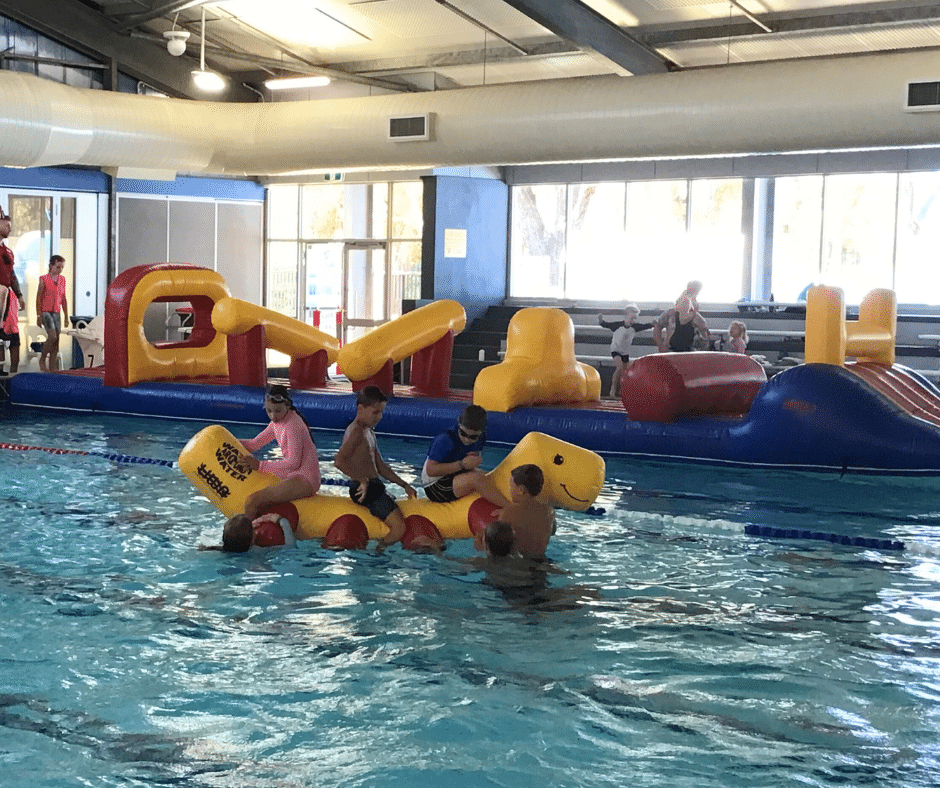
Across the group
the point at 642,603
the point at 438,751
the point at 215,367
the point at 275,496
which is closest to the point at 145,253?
the point at 215,367

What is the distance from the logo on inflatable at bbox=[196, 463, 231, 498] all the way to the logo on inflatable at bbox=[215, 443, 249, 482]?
7cm

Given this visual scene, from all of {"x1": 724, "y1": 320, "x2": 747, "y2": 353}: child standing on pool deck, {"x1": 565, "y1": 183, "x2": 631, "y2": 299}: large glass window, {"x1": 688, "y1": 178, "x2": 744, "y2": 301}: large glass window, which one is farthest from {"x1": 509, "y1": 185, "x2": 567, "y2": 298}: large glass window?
{"x1": 724, "y1": 320, "x2": 747, "y2": 353}: child standing on pool deck

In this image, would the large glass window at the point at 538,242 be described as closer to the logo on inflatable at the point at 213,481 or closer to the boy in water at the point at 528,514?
the logo on inflatable at the point at 213,481

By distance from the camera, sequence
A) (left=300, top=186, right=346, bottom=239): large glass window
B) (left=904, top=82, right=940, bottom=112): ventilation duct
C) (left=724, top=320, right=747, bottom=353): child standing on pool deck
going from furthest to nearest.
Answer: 1. (left=300, top=186, right=346, bottom=239): large glass window
2. (left=724, top=320, right=747, bottom=353): child standing on pool deck
3. (left=904, top=82, right=940, bottom=112): ventilation duct

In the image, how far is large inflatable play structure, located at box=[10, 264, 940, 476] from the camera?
930cm

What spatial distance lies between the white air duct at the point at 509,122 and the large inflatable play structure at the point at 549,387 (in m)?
1.72

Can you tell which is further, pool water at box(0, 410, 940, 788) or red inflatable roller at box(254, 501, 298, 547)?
red inflatable roller at box(254, 501, 298, 547)

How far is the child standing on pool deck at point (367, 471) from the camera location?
6.18 metres

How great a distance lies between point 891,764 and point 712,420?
6.40 m

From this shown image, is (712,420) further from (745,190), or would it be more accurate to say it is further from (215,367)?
(745,190)

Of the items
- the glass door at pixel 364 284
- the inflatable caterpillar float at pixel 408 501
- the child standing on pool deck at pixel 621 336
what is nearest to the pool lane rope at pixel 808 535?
the inflatable caterpillar float at pixel 408 501

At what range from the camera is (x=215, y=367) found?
43.9 feet

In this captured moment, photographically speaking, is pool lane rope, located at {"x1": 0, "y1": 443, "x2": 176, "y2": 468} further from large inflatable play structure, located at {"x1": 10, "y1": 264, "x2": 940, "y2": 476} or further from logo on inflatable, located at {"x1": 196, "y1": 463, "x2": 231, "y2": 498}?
logo on inflatable, located at {"x1": 196, "y1": 463, "x2": 231, "y2": 498}

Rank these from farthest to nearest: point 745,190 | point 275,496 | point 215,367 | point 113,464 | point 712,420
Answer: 1. point 745,190
2. point 215,367
3. point 712,420
4. point 113,464
5. point 275,496
